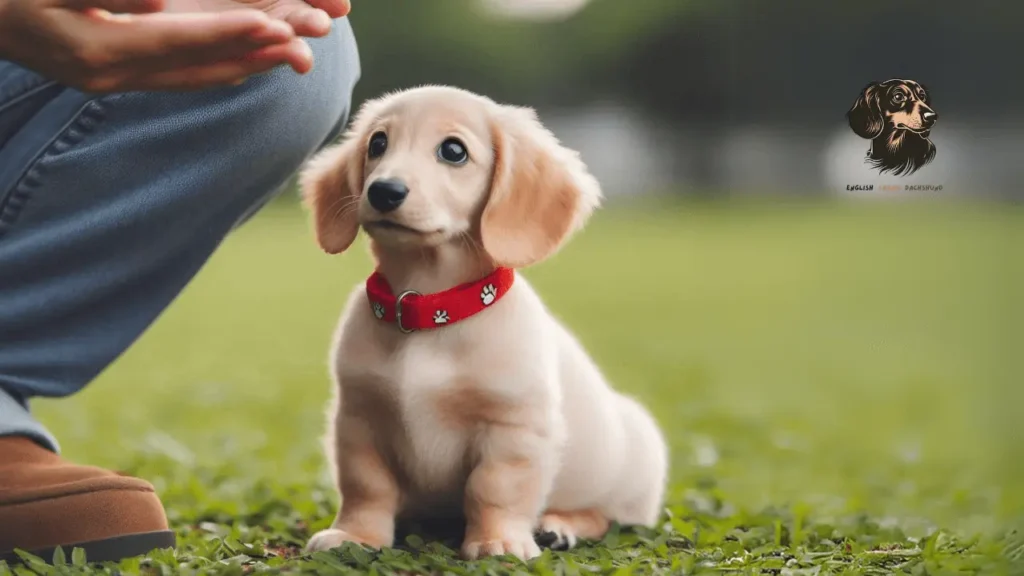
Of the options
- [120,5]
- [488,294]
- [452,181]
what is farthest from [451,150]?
[120,5]

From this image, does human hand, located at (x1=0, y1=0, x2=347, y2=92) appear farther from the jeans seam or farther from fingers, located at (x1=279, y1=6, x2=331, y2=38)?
the jeans seam

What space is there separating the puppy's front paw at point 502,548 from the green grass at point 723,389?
34 mm

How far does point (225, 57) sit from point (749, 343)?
3.92m

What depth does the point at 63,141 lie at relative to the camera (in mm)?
2041

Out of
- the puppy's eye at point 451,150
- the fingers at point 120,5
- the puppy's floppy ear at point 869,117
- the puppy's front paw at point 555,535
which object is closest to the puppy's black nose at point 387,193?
the puppy's eye at point 451,150

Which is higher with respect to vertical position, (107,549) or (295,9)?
(295,9)

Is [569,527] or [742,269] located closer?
[569,527]

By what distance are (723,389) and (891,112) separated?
260cm

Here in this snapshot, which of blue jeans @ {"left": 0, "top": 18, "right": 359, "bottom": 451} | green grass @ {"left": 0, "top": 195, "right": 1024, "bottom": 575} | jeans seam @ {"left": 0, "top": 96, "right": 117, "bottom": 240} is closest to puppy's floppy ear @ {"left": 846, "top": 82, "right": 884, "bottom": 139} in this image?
green grass @ {"left": 0, "top": 195, "right": 1024, "bottom": 575}

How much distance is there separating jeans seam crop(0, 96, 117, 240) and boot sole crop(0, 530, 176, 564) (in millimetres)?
601

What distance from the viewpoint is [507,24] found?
260 cm

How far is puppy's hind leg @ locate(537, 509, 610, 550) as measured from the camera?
190cm

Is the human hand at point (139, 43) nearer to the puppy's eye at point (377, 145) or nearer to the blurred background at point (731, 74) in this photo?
the puppy's eye at point (377, 145)

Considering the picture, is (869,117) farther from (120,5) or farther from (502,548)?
(120,5)
